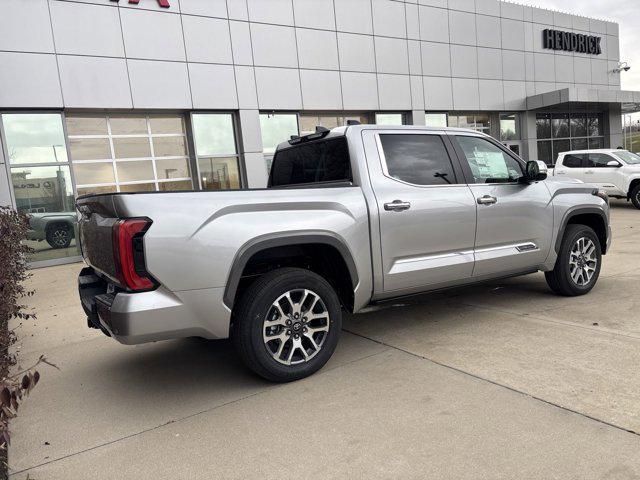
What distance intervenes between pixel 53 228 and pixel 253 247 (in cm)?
1112

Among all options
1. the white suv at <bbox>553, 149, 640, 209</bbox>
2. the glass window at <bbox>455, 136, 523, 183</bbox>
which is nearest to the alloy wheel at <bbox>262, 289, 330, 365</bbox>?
the glass window at <bbox>455, 136, 523, 183</bbox>

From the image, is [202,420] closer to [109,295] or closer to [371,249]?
[109,295]

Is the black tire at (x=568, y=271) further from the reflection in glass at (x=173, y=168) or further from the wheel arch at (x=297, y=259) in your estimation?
the reflection in glass at (x=173, y=168)

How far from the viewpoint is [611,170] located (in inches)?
584

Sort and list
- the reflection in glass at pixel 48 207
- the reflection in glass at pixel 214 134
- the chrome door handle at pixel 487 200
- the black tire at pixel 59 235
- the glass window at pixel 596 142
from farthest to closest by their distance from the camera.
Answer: the glass window at pixel 596 142 → the reflection in glass at pixel 214 134 → the black tire at pixel 59 235 → the reflection in glass at pixel 48 207 → the chrome door handle at pixel 487 200

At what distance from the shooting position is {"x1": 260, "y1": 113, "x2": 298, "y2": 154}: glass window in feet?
52.2

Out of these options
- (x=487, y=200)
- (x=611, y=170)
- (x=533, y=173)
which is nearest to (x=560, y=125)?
(x=611, y=170)

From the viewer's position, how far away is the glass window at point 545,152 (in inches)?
952

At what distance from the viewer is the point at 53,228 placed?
41.1 ft

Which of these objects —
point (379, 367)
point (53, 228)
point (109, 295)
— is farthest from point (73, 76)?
point (379, 367)

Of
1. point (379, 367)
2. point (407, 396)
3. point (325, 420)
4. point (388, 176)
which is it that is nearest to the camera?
point (325, 420)

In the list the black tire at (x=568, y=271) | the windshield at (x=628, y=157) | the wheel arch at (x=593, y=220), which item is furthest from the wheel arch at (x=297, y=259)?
the windshield at (x=628, y=157)

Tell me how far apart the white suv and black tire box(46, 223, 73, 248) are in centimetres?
1498

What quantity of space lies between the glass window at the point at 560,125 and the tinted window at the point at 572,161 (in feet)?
31.4
